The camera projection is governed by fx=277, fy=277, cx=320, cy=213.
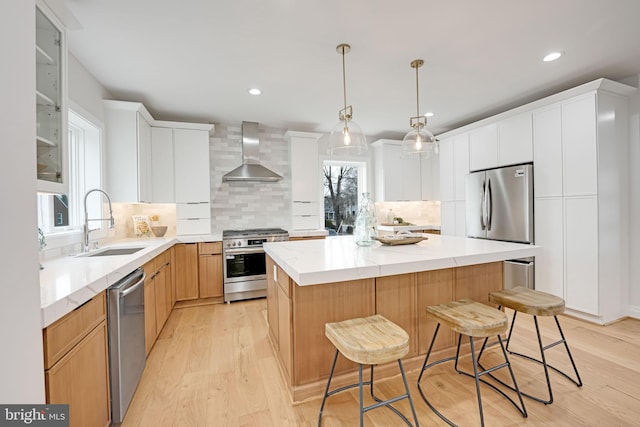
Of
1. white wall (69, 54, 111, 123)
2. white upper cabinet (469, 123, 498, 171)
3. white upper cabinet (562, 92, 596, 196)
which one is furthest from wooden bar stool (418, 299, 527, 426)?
white wall (69, 54, 111, 123)

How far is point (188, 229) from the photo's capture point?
3912 mm

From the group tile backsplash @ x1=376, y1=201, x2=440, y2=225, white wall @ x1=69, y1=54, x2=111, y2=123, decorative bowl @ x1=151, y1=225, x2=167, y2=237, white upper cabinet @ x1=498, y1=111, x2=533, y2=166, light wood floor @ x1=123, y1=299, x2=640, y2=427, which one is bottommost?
light wood floor @ x1=123, y1=299, x2=640, y2=427

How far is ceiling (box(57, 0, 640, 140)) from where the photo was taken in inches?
74.5

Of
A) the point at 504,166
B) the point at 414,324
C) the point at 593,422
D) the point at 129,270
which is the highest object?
the point at 504,166

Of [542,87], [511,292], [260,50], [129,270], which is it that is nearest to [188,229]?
[129,270]

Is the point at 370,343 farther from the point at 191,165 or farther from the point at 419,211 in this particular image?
the point at 419,211

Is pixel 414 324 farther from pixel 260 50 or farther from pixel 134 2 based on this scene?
pixel 134 2

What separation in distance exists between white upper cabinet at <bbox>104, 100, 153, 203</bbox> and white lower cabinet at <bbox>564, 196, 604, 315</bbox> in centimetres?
480

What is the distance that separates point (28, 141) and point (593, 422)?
298 cm

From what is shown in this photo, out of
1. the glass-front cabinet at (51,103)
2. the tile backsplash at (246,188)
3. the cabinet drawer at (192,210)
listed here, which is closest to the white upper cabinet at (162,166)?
the cabinet drawer at (192,210)

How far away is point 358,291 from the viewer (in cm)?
184

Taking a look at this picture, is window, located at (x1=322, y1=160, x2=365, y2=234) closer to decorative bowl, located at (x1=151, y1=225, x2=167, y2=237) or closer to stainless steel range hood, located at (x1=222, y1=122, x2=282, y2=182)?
stainless steel range hood, located at (x1=222, y1=122, x2=282, y2=182)

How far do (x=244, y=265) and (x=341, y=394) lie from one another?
232cm

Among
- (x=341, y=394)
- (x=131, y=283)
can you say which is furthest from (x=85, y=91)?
(x=341, y=394)
